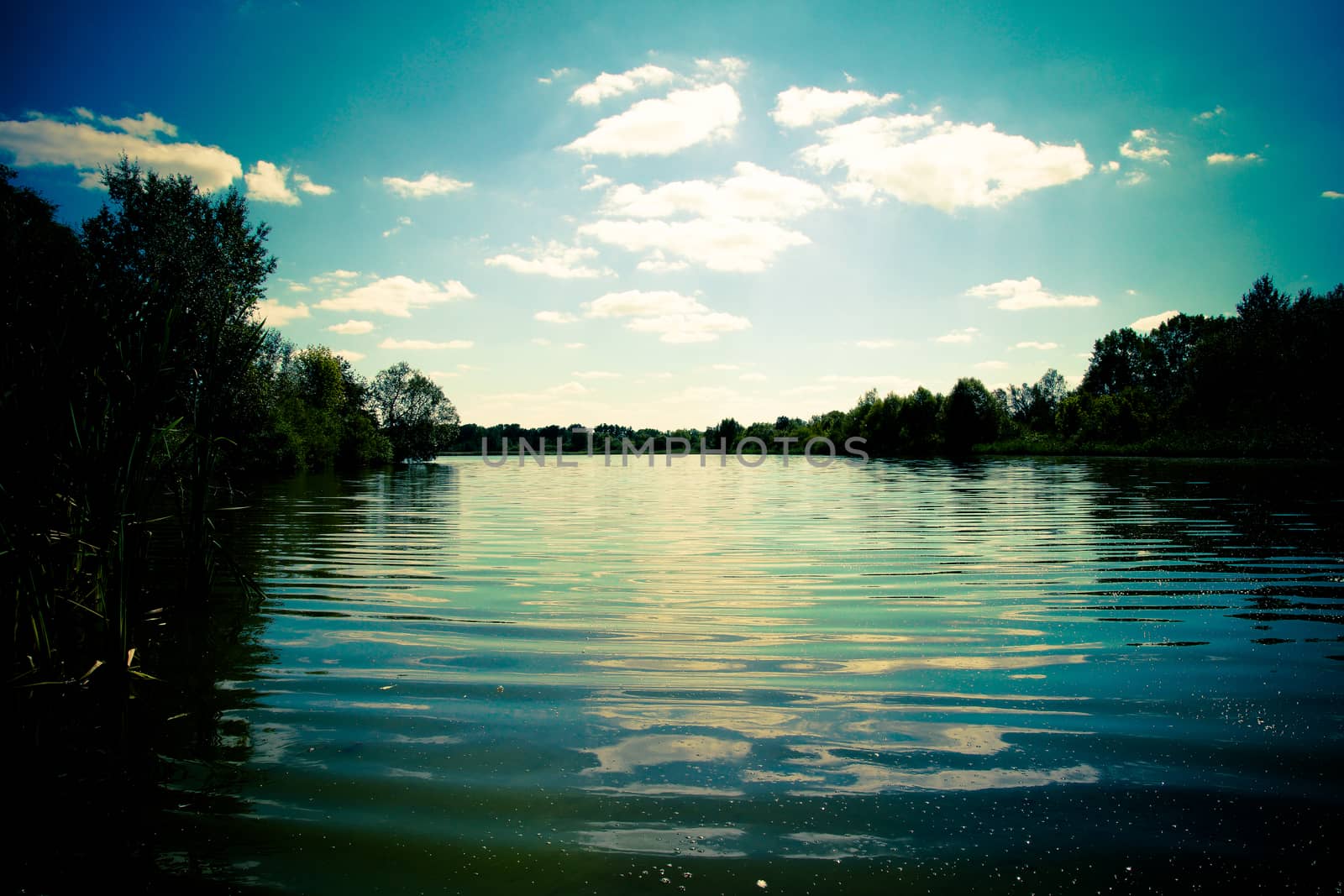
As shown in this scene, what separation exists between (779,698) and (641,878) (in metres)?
2.47

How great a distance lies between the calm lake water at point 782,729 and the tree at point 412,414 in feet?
290

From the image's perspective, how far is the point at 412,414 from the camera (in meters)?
96.1

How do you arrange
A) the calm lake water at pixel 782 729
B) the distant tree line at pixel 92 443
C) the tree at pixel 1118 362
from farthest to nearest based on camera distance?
1. the tree at pixel 1118 362
2. the distant tree line at pixel 92 443
3. the calm lake water at pixel 782 729

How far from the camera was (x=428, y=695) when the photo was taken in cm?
538

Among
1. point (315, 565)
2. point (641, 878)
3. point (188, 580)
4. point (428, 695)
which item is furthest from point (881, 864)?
point (315, 565)

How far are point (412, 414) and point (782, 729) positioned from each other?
326ft

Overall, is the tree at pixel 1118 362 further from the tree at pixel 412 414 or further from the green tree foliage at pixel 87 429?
the green tree foliage at pixel 87 429

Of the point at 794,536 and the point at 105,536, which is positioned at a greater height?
the point at 105,536

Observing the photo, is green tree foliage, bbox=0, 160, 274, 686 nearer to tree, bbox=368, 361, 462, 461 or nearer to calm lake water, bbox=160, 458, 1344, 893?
calm lake water, bbox=160, 458, 1344, 893

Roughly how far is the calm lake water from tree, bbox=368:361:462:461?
88.5 meters

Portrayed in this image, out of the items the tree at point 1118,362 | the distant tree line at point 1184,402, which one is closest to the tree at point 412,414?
the distant tree line at point 1184,402

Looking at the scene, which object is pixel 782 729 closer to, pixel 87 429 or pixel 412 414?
pixel 87 429

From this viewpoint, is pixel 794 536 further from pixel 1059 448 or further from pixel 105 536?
pixel 1059 448

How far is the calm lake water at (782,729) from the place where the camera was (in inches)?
125
